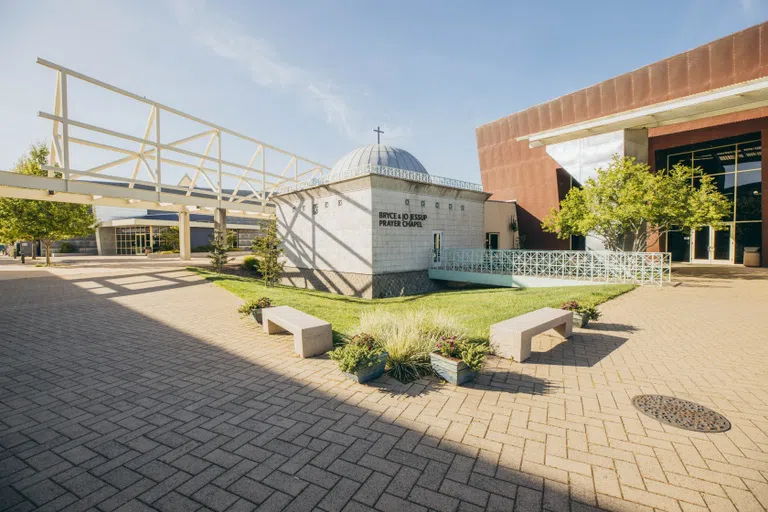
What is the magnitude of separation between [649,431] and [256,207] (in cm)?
2946

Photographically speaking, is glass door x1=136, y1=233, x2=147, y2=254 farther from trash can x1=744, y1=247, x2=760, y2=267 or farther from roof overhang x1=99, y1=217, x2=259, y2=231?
trash can x1=744, y1=247, x2=760, y2=267

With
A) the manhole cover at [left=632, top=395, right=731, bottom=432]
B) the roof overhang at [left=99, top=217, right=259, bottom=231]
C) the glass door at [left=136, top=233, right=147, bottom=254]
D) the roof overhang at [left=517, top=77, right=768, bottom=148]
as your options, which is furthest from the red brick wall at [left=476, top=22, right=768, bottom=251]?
the glass door at [left=136, top=233, right=147, bottom=254]

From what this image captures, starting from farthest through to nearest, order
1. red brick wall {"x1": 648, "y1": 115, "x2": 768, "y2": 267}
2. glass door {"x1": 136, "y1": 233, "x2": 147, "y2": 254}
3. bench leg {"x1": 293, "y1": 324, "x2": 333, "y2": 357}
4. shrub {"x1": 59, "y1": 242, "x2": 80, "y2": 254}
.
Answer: glass door {"x1": 136, "y1": 233, "x2": 147, "y2": 254} < shrub {"x1": 59, "y1": 242, "x2": 80, "y2": 254} < red brick wall {"x1": 648, "y1": 115, "x2": 768, "y2": 267} < bench leg {"x1": 293, "y1": 324, "x2": 333, "y2": 357}

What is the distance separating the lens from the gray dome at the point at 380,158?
71.1 ft

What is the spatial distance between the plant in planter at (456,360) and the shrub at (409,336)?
28cm

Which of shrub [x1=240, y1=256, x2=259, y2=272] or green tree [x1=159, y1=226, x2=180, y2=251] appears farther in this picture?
green tree [x1=159, y1=226, x2=180, y2=251]

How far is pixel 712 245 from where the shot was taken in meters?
23.6

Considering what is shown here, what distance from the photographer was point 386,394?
16.2 ft

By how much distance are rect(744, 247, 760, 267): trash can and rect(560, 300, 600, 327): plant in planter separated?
2112cm

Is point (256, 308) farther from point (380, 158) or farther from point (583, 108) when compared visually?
point (583, 108)

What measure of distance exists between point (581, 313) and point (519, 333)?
125 inches

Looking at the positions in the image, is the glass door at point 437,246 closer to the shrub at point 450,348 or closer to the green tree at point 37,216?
the shrub at point 450,348

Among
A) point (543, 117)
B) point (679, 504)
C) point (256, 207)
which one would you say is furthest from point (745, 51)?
point (256, 207)

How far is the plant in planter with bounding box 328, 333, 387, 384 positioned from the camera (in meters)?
5.25
